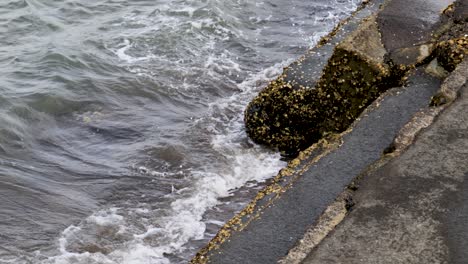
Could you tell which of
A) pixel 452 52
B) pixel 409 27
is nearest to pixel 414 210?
pixel 452 52

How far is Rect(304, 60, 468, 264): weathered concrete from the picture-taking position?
132 inches

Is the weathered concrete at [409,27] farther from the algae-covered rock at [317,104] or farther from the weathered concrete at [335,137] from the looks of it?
the algae-covered rock at [317,104]

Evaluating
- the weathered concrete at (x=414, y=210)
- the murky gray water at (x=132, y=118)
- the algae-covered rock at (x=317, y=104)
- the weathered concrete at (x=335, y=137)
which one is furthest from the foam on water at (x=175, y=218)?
the weathered concrete at (x=414, y=210)

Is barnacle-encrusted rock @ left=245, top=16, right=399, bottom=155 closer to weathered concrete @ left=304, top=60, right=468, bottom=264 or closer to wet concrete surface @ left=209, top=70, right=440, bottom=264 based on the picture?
wet concrete surface @ left=209, top=70, right=440, bottom=264

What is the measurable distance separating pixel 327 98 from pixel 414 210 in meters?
2.41

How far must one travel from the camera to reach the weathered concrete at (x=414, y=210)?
11.0ft

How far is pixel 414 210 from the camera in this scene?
3.64 metres

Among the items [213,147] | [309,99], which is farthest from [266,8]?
[309,99]

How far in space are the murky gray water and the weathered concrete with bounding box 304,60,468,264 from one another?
1.95m

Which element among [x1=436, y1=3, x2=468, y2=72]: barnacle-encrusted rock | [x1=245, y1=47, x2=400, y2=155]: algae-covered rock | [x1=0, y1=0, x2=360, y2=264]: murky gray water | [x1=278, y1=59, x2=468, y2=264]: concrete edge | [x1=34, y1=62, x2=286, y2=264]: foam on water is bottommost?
[x1=0, y1=0, x2=360, y2=264]: murky gray water

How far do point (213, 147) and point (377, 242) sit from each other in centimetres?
382

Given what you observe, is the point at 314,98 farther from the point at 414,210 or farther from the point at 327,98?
the point at 414,210

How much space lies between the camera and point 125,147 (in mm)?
7320

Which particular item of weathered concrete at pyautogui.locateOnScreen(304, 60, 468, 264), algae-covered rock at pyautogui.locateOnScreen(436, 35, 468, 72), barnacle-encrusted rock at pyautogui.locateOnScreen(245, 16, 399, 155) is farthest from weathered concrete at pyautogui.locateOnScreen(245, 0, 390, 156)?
weathered concrete at pyautogui.locateOnScreen(304, 60, 468, 264)
